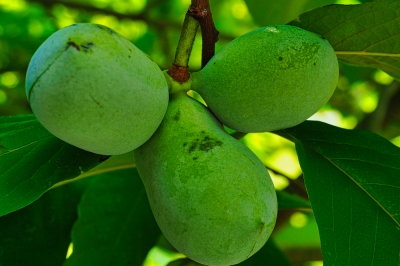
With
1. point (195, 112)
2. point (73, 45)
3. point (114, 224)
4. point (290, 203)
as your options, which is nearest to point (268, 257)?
point (290, 203)

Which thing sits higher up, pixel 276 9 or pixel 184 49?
pixel 184 49

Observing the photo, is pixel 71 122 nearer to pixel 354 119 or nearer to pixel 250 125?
pixel 250 125

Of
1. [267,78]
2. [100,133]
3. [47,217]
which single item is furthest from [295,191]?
[100,133]

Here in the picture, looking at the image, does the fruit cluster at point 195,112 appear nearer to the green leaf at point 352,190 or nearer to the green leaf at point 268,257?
the green leaf at point 352,190

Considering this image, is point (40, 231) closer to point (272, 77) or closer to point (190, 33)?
point (190, 33)

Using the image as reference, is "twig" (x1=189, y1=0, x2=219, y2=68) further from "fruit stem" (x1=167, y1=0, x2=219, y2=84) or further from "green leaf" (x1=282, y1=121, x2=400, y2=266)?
"green leaf" (x1=282, y1=121, x2=400, y2=266)

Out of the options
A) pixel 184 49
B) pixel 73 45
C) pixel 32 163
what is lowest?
pixel 32 163
